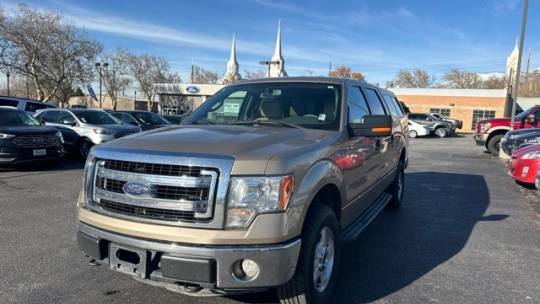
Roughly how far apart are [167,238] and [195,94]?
5468 cm

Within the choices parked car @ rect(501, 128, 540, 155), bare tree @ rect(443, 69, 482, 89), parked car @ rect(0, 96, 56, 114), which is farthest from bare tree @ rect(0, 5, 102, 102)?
bare tree @ rect(443, 69, 482, 89)

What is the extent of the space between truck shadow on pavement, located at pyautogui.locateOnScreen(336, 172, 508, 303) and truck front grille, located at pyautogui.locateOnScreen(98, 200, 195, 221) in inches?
66.0

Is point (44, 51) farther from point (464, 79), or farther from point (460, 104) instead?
point (464, 79)

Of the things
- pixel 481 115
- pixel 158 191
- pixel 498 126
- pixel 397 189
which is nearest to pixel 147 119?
pixel 397 189

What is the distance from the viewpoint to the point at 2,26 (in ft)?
120

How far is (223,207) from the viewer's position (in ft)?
8.73

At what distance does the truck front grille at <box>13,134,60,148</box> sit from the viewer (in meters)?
9.63

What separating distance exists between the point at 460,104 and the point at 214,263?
148 feet

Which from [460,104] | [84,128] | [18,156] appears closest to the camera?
[18,156]

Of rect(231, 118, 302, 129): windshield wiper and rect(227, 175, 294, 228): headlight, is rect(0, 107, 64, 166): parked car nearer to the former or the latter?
rect(231, 118, 302, 129): windshield wiper

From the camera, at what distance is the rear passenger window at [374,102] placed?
203 inches

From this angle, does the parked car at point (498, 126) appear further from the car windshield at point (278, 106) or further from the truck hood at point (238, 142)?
the truck hood at point (238, 142)

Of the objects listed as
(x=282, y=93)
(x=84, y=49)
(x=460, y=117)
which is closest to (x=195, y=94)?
(x=84, y=49)

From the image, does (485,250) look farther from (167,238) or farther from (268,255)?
(167,238)
